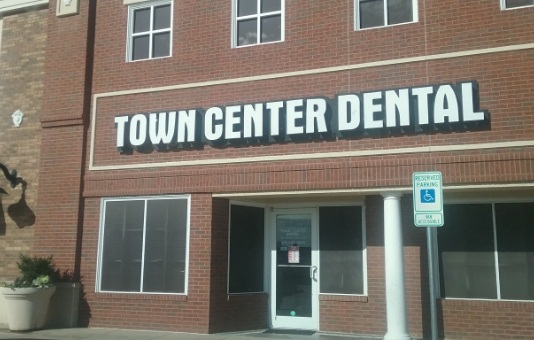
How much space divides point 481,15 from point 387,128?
2.60 meters

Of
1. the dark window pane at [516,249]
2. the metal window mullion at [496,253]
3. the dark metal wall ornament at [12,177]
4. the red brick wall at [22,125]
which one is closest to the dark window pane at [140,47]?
the red brick wall at [22,125]

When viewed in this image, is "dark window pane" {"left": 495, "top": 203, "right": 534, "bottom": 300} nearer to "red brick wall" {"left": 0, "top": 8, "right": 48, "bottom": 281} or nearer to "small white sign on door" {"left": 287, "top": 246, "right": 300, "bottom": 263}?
"small white sign on door" {"left": 287, "top": 246, "right": 300, "bottom": 263}

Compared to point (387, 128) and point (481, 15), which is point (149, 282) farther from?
point (481, 15)

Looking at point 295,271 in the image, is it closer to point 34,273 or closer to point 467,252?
point 467,252

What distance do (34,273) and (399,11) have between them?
351 inches

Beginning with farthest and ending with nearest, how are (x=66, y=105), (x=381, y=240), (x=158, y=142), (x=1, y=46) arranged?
(x=1, y=46), (x=66, y=105), (x=158, y=142), (x=381, y=240)

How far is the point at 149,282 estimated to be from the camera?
12.4 m

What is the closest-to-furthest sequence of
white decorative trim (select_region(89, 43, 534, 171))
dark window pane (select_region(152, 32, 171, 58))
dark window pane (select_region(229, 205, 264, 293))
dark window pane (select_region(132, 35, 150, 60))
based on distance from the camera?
white decorative trim (select_region(89, 43, 534, 171))
dark window pane (select_region(229, 205, 264, 293))
dark window pane (select_region(152, 32, 171, 58))
dark window pane (select_region(132, 35, 150, 60))

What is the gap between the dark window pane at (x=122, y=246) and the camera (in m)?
12.6

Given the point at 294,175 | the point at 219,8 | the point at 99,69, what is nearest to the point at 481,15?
the point at 294,175

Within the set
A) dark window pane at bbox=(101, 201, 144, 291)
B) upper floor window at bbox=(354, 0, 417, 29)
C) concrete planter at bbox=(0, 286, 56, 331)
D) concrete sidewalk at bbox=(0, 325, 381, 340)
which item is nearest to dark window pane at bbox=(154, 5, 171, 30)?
dark window pane at bbox=(101, 201, 144, 291)

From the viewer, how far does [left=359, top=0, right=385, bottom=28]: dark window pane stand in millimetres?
11680

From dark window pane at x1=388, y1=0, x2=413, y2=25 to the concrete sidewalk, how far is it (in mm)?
5972

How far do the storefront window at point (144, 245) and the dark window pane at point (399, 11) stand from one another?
5.35 meters
